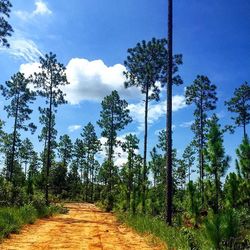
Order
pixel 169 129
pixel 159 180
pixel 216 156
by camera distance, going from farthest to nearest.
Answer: pixel 159 180
pixel 216 156
pixel 169 129

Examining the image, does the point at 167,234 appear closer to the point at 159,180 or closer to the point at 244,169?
the point at 244,169

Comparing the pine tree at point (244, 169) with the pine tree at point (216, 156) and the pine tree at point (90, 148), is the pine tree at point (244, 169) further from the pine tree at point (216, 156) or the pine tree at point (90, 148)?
the pine tree at point (90, 148)

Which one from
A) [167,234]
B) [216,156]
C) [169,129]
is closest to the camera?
[167,234]

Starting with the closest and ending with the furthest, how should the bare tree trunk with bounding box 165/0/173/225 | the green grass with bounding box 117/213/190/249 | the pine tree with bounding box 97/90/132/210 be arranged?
the green grass with bounding box 117/213/190/249 → the bare tree trunk with bounding box 165/0/173/225 → the pine tree with bounding box 97/90/132/210

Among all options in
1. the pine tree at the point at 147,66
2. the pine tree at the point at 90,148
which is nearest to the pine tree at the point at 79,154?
the pine tree at the point at 90,148

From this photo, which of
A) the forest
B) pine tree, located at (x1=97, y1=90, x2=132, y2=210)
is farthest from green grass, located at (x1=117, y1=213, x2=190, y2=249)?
pine tree, located at (x1=97, y1=90, x2=132, y2=210)

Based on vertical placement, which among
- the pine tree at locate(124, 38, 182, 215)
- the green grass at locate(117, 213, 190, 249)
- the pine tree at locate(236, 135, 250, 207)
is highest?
the pine tree at locate(124, 38, 182, 215)

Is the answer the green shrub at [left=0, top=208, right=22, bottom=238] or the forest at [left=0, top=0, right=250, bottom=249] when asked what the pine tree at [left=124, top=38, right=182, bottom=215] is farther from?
the green shrub at [left=0, top=208, right=22, bottom=238]

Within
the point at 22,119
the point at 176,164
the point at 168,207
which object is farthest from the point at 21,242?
the point at 176,164

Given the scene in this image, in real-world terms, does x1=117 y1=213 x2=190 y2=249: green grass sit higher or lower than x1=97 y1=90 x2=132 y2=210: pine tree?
lower

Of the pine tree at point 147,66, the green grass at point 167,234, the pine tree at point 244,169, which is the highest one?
the pine tree at point 147,66

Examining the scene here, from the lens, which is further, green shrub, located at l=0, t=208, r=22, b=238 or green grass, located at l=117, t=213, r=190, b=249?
green shrub, located at l=0, t=208, r=22, b=238

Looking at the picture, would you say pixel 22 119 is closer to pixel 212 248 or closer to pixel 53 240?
pixel 53 240

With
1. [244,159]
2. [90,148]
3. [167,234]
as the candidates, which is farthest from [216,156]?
[90,148]
